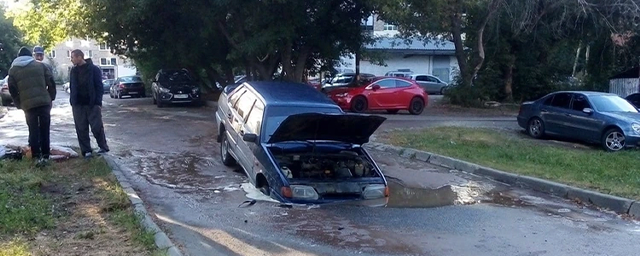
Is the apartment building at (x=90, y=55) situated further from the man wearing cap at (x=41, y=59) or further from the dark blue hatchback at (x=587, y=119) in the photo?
the man wearing cap at (x=41, y=59)

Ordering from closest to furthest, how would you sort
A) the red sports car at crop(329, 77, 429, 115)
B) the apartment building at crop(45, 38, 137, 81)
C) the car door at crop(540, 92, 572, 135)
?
1. the car door at crop(540, 92, 572, 135)
2. the red sports car at crop(329, 77, 429, 115)
3. the apartment building at crop(45, 38, 137, 81)

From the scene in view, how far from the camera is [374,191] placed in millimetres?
10070

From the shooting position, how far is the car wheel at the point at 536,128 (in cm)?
1966

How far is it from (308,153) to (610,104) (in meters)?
11.0

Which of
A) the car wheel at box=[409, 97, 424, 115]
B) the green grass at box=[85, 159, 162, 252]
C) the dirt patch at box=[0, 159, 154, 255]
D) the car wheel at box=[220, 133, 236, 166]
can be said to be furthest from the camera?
the car wheel at box=[409, 97, 424, 115]

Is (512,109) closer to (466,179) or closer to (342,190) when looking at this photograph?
(466,179)

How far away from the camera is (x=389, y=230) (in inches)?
331

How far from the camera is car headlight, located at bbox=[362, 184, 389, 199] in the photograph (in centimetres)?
1002

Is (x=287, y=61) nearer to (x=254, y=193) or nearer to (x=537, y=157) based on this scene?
(x=537, y=157)

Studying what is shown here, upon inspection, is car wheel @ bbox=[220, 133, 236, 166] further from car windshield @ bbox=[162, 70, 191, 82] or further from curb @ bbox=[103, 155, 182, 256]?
car windshield @ bbox=[162, 70, 191, 82]

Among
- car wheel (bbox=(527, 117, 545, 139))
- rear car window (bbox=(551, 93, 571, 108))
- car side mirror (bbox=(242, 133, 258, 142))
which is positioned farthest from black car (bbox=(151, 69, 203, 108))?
car side mirror (bbox=(242, 133, 258, 142))

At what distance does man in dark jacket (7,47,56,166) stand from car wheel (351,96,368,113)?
1579 centimetres

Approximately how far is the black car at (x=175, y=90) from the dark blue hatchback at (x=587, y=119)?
1373cm

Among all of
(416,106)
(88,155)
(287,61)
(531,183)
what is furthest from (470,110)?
(88,155)
